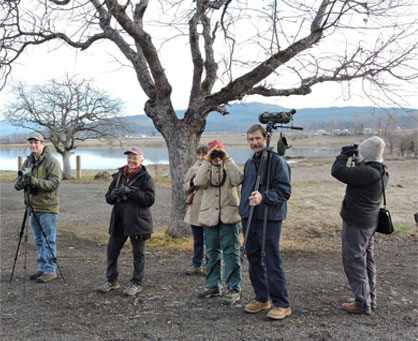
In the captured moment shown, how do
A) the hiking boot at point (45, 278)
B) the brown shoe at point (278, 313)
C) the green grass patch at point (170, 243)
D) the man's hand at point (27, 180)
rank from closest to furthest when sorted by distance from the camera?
1. the brown shoe at point (278, 313)
2. the man's hand at point (27, 180)
3. the hiking boot at point (45, 278)
4. the green grass patch at point (170, 243)

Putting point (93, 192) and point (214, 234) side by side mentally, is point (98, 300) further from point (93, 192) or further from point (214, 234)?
point (93, 192)

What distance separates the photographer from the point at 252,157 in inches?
165

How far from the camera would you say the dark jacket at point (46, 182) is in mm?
5379

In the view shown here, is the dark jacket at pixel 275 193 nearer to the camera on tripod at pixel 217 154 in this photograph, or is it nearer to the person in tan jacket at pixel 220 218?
the person in tan jacket at pixel 220 218

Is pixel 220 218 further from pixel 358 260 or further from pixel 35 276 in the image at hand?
pixel 35 276

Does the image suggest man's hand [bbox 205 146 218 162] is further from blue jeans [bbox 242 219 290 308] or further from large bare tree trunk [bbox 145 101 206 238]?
large bare tree trunk [bbox 145 101 206 238]

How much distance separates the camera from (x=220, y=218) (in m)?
4.60

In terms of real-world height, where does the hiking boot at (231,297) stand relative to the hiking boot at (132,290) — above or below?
above

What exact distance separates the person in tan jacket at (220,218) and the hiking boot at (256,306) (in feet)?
1.06

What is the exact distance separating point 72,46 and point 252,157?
20.0 ft

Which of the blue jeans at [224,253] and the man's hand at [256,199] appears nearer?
the man's hand at [256,199]

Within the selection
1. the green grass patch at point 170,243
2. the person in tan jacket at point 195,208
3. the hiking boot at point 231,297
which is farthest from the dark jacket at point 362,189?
the green grass patch at point 170,243

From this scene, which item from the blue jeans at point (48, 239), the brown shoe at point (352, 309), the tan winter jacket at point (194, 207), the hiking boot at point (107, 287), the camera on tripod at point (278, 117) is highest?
the camera on tripod at point (278, 117)

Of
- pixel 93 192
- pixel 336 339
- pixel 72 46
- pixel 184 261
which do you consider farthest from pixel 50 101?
pixel 336 339
